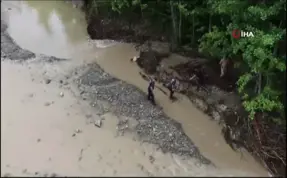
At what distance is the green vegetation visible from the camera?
10547mm

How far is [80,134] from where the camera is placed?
1220cm

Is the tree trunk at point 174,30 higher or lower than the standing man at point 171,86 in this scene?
higher

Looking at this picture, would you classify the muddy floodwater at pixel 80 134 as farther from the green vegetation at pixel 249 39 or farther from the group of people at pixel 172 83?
the green vegetation at pixel 249 39

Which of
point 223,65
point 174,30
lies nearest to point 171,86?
point 223,65

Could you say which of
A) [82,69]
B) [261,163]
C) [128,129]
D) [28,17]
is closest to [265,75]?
[261,163]

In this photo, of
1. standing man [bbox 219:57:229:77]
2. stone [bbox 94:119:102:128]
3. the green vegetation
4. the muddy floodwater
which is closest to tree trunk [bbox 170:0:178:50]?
the green vegetation

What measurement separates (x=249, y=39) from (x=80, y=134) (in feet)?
19.7

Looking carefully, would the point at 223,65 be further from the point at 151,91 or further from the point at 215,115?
the point at 151,91

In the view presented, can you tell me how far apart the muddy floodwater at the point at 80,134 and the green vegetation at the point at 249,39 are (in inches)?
55.4

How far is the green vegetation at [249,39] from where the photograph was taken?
1055 cm

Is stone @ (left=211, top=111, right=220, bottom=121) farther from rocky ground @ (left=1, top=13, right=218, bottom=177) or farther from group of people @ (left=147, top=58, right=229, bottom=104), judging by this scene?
group of people @ (left=147, top=58, right=229, bottom=104)

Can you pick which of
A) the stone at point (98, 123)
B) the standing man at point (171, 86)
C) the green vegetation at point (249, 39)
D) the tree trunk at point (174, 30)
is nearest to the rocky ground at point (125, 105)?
the stone at point (98, 123)

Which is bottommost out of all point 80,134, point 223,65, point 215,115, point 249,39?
point 215,115

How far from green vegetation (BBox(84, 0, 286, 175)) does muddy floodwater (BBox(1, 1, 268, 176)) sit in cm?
141
